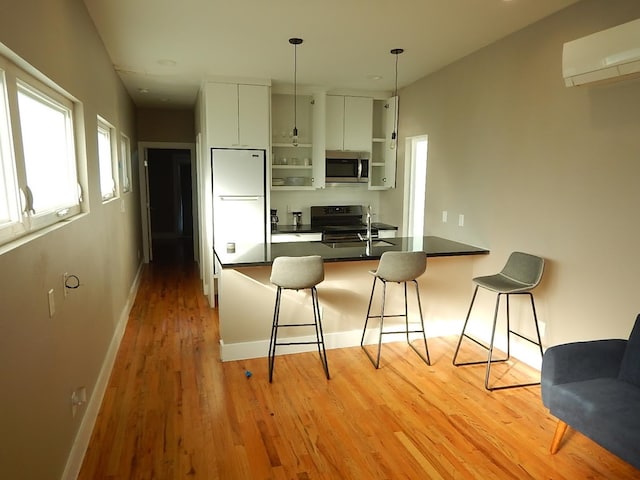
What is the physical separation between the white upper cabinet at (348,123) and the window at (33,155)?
3308 mm

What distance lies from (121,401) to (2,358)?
1.74 m

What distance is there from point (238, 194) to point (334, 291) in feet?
5.98

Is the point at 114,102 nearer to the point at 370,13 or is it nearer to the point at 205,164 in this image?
the point at 205,164

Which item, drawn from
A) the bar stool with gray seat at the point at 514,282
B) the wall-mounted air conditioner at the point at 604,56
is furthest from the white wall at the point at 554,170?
the wall-mounted air conditioner at the point at 604,56

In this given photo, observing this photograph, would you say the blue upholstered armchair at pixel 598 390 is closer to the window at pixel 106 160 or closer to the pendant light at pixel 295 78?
the pendant light at pixel 295 78

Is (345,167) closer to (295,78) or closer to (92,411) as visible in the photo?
(295,78)

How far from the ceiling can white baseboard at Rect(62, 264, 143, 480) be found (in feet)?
8.11

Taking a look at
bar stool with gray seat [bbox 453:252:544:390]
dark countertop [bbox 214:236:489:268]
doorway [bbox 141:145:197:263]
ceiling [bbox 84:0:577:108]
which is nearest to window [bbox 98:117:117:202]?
ceiling [bbox 84:0:577:108]

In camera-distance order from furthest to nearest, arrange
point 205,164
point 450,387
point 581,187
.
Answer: point 205,164, point 450,387, point 581,187

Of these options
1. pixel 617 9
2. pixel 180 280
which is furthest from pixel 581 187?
pixel 180 280

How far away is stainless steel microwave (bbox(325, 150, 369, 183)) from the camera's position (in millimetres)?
5547

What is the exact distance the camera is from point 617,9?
2.60m

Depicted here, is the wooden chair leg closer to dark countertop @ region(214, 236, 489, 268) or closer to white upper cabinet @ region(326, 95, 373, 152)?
dark countertop @ region(214, 236, 489, 268)

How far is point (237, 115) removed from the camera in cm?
480
